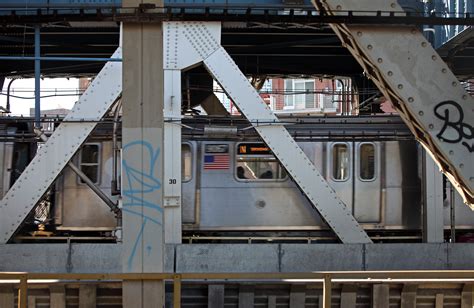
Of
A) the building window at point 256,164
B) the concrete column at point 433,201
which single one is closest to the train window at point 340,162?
the building window at point 256,164

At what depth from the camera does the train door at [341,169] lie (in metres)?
12.6

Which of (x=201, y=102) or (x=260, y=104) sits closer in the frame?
(x=260, y=104)

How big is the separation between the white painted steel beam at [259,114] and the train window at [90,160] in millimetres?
2976

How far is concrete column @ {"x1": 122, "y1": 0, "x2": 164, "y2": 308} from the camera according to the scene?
588 centimetres

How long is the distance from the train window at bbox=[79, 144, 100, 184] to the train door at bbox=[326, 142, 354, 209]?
17.8 ft

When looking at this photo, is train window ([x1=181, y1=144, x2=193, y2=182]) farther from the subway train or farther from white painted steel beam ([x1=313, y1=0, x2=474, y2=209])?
white painted steel beam ([x1=313, y1=0, x2=474, y2=209])

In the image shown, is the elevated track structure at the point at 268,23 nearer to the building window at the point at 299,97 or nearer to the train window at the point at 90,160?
the train window at the point at 90,160

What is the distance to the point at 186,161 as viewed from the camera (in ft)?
40.7

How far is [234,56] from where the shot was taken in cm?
1653

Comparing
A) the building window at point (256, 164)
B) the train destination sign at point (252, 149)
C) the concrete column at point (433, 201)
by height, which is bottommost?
the concrete column at point (433, 201)

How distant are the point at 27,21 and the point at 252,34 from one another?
928cm

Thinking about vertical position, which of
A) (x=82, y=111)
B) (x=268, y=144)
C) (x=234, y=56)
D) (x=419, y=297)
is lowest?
(x=419, y=297)

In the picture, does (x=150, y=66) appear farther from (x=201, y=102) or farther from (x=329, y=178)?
(x=201, y=102)

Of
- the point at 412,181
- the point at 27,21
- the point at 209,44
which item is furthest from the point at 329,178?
the point at 27,21
